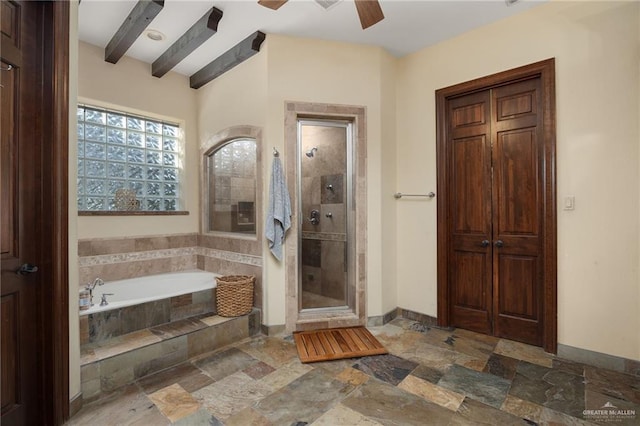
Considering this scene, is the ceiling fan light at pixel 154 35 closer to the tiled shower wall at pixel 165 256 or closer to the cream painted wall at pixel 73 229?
the cream painted wall at pixel 73 229

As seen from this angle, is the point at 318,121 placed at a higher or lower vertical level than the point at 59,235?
higher

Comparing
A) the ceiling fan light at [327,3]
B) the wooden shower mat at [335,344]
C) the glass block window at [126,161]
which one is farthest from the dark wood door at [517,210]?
the glass block window at [126,161]

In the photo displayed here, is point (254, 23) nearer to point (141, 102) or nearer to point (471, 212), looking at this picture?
point (141, 102)

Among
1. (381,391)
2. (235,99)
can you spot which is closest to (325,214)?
(235,99)

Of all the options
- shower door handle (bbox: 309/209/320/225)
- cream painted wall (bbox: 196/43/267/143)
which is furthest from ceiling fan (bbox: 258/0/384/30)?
shower door handle (bbox: 309/209/320/225)

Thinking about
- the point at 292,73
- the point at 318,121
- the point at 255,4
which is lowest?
the point at 318,121

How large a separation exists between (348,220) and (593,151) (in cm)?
197

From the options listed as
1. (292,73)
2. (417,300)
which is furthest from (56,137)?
(417,300)

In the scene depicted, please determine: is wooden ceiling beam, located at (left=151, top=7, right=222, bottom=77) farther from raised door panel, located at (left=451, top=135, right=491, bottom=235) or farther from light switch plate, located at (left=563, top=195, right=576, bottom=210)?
light switch plate, located at (left=563, top=195, right=576, bottom=210)

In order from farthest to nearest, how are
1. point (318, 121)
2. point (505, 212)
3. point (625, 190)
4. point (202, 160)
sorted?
point (202, 160), point (318, 121), point (505, 212), point (625, 190)

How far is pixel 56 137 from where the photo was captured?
61.0 inches

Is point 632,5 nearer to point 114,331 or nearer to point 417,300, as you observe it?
point 417,300

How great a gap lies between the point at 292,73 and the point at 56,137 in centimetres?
187

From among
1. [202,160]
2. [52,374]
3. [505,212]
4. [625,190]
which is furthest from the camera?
[202,160]
